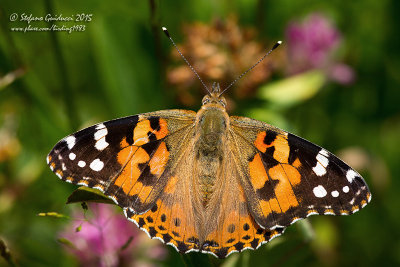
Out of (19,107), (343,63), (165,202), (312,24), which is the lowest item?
(165,202)

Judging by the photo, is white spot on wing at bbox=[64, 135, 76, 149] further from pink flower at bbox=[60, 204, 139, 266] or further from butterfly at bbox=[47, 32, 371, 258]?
pink flower at bbox=[60, 204, 139, 266]

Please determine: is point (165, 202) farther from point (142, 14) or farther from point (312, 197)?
point (142, 14)

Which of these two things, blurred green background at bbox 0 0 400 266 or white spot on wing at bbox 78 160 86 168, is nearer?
white spot on wing at bbox 78 160 86 168

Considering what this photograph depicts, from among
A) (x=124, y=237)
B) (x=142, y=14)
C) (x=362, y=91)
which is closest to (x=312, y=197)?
(x=124, y=237)

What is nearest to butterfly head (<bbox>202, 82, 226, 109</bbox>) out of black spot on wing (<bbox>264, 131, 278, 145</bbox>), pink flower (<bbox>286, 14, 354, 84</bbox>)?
black spot on wing (<bbox>264, 131, 278, 145</bbox>)

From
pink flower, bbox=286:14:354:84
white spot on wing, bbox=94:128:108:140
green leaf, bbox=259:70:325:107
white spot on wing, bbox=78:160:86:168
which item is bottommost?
white spot on wing, bbox=78:160:86:168

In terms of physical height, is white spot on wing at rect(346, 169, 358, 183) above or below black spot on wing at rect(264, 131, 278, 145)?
below

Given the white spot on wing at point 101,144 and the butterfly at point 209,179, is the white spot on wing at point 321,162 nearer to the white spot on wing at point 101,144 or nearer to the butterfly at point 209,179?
the butterfly at point 209,179

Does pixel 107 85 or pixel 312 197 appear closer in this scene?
pixel 312 197
